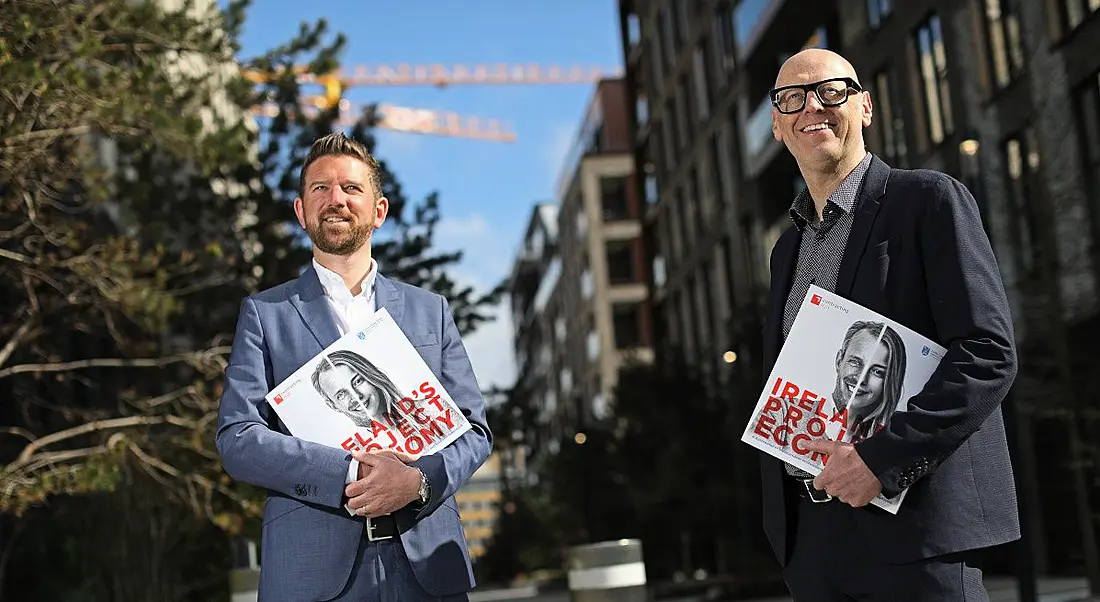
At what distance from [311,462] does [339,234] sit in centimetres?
76

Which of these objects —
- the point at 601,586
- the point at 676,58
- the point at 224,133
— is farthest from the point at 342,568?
the point at 676,58

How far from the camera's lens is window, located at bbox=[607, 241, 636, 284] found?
231 ft

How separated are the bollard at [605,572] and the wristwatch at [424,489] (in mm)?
3292

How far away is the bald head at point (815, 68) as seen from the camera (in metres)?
3.95

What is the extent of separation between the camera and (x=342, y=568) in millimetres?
4059

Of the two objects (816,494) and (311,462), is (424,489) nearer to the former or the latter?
(311,462)

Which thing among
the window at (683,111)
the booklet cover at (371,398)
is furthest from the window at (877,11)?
the booklet cover at (371,398)

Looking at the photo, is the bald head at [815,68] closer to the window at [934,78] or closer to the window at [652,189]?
the window at [934,78]

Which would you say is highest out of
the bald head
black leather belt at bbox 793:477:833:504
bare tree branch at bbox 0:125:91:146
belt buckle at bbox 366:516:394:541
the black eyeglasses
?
bare tree branch at bbox 0:125:91:146

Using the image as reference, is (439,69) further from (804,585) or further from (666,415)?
(804,585)

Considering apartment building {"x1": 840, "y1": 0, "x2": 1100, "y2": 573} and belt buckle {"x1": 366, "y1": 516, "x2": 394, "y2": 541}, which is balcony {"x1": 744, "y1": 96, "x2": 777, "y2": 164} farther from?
belt buckle {"x1": 366, "y1": 516, "x2": 394, "y2": 541}

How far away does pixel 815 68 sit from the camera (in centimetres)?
395

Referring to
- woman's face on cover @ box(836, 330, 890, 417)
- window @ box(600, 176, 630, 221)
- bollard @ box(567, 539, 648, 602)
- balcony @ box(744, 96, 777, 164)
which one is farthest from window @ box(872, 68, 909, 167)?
window @ box(600, 176, 630, 221)

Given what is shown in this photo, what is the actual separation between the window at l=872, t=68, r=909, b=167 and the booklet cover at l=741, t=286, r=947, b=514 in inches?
802
